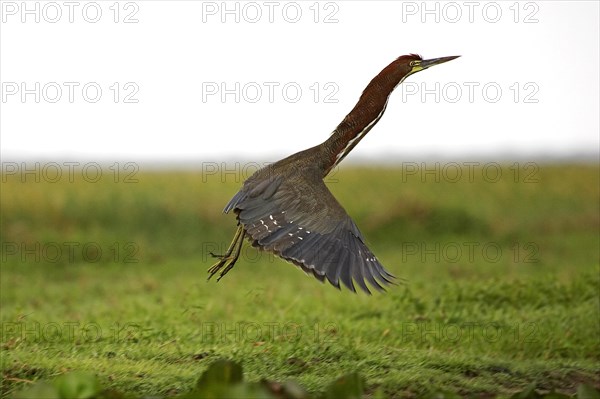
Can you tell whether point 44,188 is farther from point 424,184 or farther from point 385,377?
point 385,377

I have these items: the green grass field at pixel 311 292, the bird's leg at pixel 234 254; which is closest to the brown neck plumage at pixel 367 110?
the bird's leg at pixel 234 254

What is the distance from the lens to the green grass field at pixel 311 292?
5859mm

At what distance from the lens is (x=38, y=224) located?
40.5 ft

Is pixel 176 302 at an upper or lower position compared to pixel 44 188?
lower

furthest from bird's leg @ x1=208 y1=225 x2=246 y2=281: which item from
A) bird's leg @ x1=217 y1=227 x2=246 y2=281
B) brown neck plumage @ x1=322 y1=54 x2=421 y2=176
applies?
brown neck plumage @ x1=322 y1=54 x2=421 y2=176

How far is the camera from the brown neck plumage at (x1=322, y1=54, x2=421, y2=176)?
6.00 meters

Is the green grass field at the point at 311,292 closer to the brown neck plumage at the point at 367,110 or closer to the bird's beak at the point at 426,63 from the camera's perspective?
the brown neck plumage at the point at 367,110

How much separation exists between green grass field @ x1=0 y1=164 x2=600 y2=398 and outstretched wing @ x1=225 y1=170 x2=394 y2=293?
67cm

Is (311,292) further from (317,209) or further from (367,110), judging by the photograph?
(317,209)

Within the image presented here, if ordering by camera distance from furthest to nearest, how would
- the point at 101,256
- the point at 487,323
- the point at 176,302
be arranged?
the point at 101,256 < the point at 176,302 < the point at 487,323

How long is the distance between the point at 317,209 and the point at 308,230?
0.18 meters

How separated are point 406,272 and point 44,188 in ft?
19.6

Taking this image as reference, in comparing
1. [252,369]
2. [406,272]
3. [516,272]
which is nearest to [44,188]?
[406,272]

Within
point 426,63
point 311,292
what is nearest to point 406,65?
point 426,63
